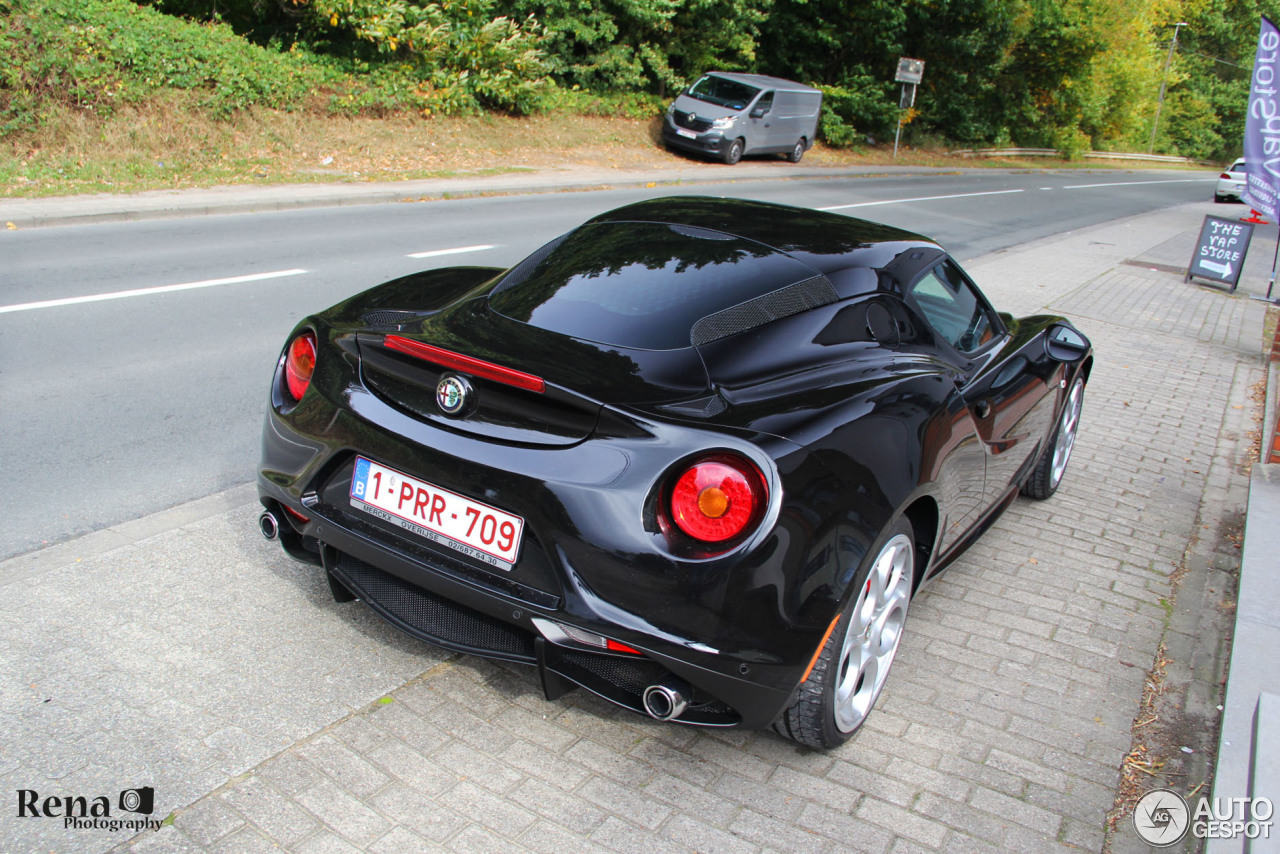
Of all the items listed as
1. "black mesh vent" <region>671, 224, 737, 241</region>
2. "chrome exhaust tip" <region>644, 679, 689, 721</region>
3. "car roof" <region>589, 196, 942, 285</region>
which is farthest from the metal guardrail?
"chrome exhaust tip" <region>644, 679, 689, 721</region>

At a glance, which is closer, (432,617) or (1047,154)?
(432,617)

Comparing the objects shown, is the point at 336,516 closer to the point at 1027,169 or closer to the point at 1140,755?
the point at 1140,755

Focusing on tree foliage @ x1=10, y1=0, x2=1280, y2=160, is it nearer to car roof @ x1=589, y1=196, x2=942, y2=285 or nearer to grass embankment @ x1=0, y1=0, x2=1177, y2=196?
grass embankment @ x1=0, y1=0, x2=1177, y2=196

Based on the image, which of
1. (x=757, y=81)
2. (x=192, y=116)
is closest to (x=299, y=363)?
(x=192, y=116)

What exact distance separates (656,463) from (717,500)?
0.18m

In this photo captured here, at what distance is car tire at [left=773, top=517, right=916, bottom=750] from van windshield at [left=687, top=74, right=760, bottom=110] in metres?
22.7

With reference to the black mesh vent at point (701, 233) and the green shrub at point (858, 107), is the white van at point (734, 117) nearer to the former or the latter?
the green shrub at point (858, 107)

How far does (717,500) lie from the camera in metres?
2.48

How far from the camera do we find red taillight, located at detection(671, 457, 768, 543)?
248 cm

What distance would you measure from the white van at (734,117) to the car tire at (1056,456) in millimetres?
19295

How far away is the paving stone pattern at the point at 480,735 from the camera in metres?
2.56

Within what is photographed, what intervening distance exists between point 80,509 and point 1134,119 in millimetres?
60045

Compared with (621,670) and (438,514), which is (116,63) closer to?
(438,514)

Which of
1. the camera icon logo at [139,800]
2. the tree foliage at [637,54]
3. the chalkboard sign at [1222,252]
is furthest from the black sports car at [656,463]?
the tree foliage at [637,54]
